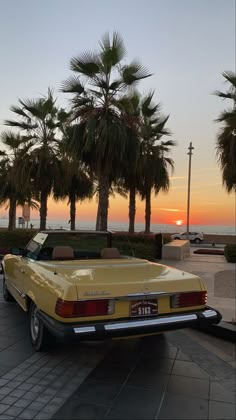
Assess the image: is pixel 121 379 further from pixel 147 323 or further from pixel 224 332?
pixel 224 332

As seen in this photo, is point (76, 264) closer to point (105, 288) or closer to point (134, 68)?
point (105, 288)

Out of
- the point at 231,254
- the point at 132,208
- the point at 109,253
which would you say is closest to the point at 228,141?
the point at 231,254

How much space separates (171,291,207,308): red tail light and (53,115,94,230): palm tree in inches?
464

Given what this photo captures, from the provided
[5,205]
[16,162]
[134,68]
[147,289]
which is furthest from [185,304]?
[5,205]

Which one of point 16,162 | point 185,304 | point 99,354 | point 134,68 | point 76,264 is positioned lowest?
point 99,354

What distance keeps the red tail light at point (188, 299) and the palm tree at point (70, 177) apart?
11786mm

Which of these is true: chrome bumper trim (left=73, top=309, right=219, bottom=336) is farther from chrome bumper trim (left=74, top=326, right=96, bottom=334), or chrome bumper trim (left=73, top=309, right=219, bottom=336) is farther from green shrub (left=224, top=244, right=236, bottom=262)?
green shrub (left=224, top=244, right=236, bottom=262)

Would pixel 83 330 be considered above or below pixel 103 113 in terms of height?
below

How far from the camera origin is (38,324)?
15.0ft

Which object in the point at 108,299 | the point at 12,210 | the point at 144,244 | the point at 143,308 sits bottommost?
the point at 144,244

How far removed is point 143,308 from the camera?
13.0ft

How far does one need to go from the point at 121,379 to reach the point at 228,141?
46.5ft

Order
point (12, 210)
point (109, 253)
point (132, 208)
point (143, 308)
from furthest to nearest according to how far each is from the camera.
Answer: point (12, 210) → point (132, 208) → point (109, 253) → point (143, 308)

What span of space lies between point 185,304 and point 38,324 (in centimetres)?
174
